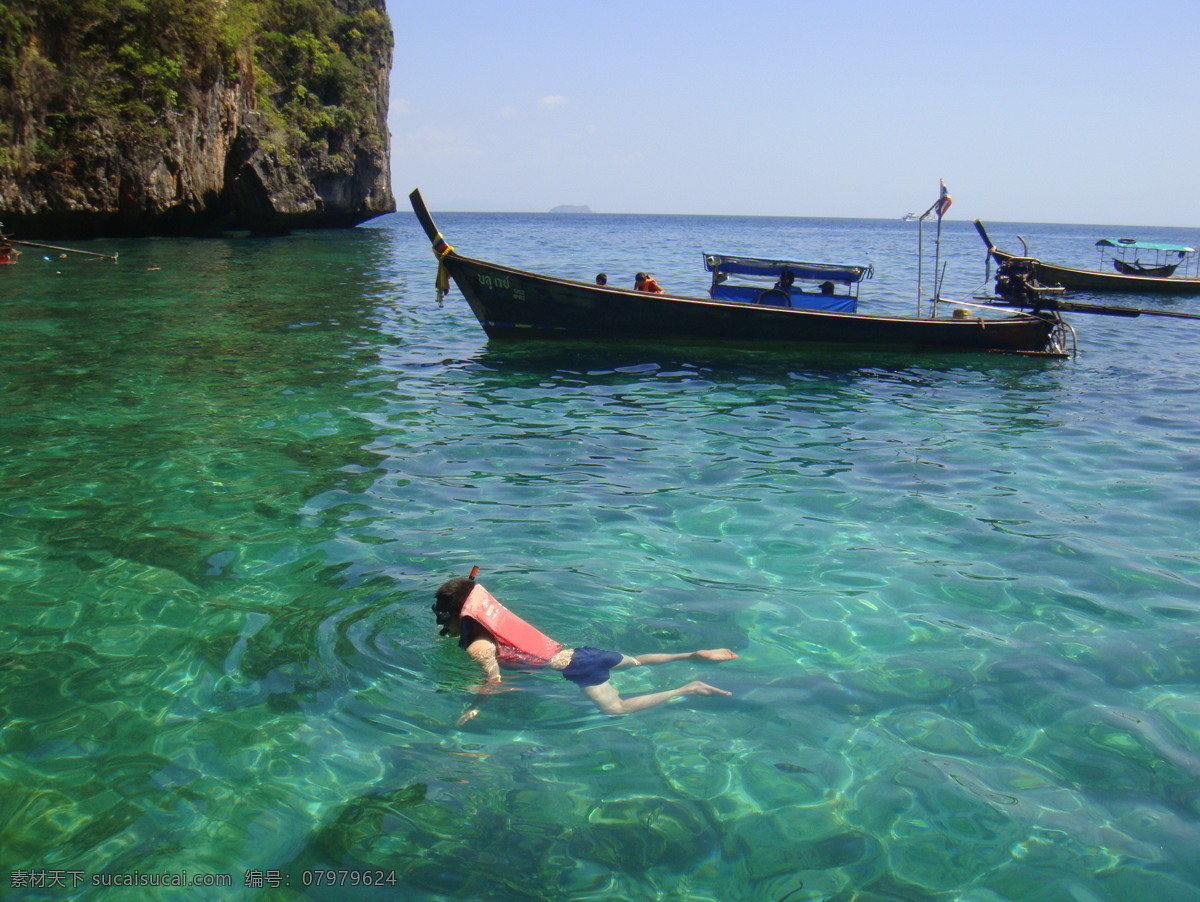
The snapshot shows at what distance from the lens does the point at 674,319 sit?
14.2 metres

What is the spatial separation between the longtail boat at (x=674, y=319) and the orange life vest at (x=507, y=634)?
9413 millimetres

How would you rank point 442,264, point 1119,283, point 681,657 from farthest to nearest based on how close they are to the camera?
1. point 1119,283
2. point 442,264
3. point 681,657

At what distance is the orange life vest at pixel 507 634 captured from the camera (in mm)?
4668

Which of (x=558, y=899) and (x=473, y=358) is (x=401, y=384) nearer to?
(x=473, y=358)

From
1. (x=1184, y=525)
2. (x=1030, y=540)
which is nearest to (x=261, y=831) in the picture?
(x=1030, y=540)

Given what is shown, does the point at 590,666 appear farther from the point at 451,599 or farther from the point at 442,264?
the point at 442,264

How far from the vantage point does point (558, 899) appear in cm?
334

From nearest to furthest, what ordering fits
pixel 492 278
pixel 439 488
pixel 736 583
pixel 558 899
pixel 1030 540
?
pixel 558 899 → pixel 736 583 → pixel 1030 540 → pixel 439 488 → pixel 492 278

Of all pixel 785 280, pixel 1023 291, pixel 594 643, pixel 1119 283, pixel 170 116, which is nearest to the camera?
pixel 594 643

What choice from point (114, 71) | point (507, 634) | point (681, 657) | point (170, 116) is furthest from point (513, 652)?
point (170, 116)

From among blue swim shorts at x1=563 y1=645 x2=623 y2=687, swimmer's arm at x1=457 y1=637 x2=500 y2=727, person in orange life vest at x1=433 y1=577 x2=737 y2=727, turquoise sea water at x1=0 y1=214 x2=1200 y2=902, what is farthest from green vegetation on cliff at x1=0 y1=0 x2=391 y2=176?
blue swim shorts at x1=563 y1=645 x2=623 y2=687

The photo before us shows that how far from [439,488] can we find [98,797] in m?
4.30

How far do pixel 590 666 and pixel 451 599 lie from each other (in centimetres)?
86

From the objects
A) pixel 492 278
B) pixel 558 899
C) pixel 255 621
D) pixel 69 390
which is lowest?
pixel 558 899
